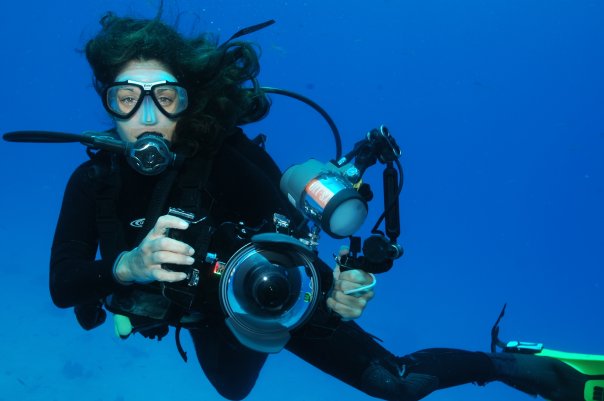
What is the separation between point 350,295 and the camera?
6.64 feet

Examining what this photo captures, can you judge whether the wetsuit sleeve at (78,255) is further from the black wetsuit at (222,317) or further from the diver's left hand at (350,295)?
the diver's left hand at (350,295)

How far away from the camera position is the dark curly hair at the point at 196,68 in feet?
8.30

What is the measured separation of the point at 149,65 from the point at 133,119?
0.41 metres

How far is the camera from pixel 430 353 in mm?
3189

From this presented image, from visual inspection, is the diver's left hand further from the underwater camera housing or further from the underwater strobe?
the underwater camera housing

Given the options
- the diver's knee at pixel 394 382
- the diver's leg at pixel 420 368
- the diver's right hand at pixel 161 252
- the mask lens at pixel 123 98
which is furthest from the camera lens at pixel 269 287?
the diver's knee at pixel 394 382

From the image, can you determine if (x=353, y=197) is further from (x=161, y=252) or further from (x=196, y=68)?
(x=196, y=68)

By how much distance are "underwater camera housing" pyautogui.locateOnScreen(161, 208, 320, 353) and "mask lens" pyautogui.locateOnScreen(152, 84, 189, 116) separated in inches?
34.2

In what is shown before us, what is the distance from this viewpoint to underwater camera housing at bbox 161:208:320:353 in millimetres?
1733

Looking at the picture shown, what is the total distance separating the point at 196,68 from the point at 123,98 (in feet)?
1.58

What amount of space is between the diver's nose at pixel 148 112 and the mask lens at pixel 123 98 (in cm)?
5

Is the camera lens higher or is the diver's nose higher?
the diver's nose

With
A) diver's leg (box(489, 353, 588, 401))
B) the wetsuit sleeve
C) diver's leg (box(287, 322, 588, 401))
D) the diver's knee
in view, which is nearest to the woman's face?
the wetsuit sleeve

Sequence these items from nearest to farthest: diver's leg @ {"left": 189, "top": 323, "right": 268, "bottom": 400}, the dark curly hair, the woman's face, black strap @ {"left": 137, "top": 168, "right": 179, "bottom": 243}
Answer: black strap @ {"left": 137, "top": 168, "right": 179, "bottom": 243} → the woman's face → the dark curly hair → diver's leg @ {"left": 189, "top": 323, "right": 268, "bottom": 400}
